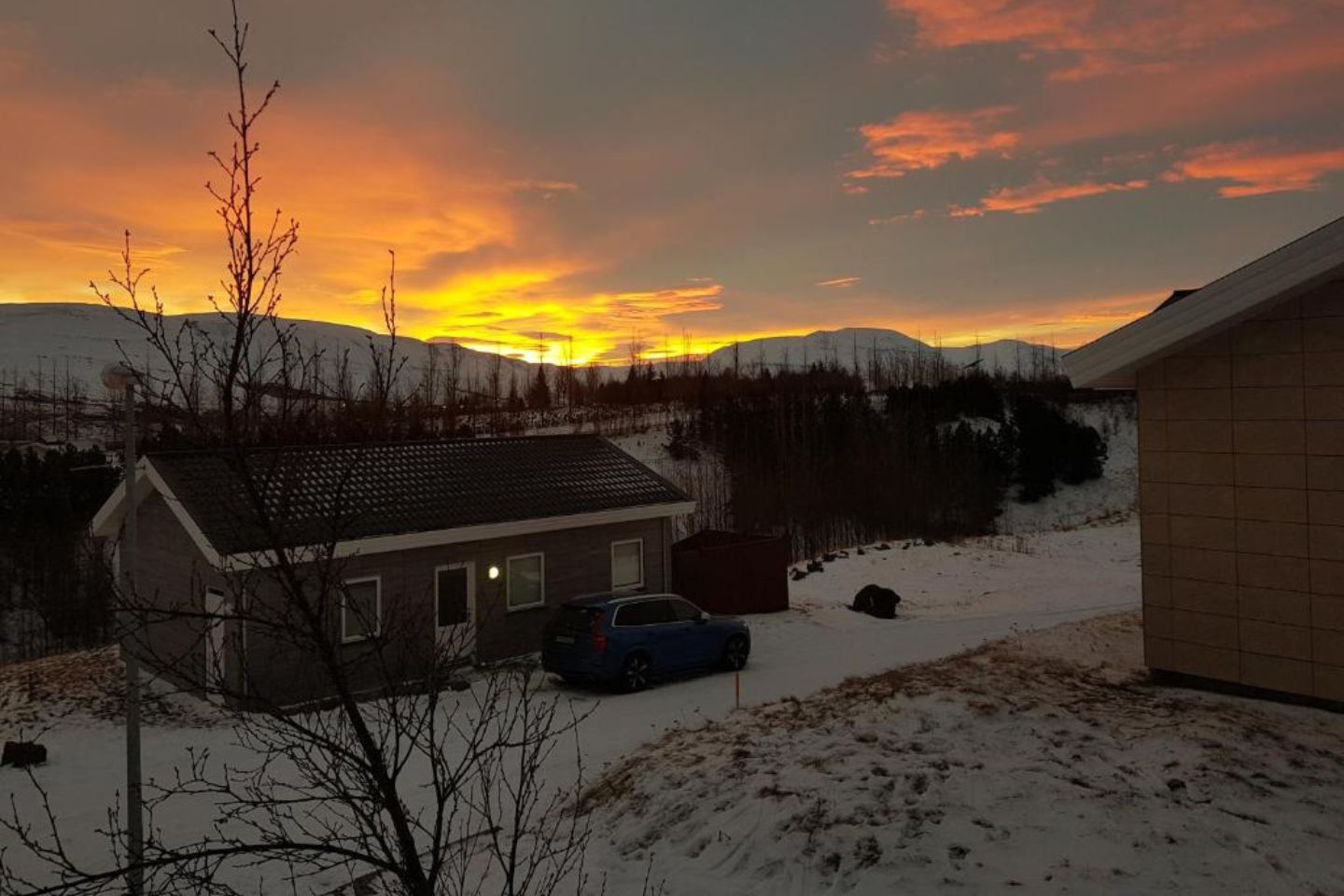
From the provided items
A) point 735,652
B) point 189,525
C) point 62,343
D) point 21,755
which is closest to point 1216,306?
point 735,652

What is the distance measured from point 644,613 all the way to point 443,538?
4120mm

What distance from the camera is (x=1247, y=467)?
995 centimetres

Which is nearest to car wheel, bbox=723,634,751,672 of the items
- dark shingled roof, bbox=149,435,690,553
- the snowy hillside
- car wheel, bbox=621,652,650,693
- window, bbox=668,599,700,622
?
window, bbox=668,599,700,622

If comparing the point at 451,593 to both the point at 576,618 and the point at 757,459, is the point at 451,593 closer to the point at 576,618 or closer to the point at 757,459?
the point at 576,618

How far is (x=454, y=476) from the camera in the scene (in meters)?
18.1

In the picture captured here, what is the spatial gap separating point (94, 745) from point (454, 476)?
25.6ft

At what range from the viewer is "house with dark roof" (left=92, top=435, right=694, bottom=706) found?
14.2 meters

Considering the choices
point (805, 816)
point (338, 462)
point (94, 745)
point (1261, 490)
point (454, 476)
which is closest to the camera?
point (805, 816)

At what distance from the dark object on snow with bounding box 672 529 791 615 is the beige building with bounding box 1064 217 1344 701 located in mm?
11241

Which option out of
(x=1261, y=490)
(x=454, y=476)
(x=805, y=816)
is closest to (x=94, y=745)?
(x=454, y=476)

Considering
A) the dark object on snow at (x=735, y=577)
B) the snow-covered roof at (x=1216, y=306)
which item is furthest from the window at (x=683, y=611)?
the snow-covered roof at (x=1216, y=306)

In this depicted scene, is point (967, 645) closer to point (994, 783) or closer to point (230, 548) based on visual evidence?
point (994, 783)

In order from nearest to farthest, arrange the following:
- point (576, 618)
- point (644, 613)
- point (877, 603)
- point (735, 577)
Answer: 1. point (576, 618)
2. point (644, 613)
3. point (735, 577)
4. point (877, 603)

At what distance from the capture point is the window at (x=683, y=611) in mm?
15773
